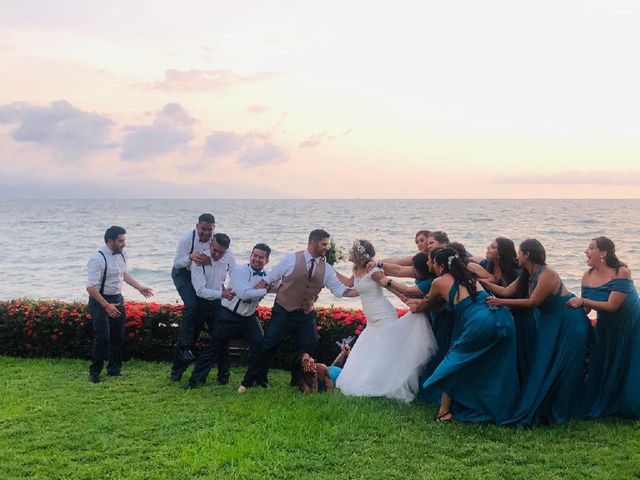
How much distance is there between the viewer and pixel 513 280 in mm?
7543

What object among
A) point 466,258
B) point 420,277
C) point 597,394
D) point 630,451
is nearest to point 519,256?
point 466,258

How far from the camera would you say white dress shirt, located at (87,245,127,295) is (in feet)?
28.3

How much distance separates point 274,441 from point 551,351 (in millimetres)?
3092

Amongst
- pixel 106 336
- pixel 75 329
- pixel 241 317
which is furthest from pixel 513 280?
pixel 75 329

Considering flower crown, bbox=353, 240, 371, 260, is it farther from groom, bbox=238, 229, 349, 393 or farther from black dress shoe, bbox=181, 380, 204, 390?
black dress shoe, bbox=181, 380, 204, 390

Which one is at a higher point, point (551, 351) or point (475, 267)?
point (475, 267)

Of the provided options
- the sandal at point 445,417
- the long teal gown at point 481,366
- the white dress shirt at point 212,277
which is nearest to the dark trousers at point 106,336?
the white dress shirt at point 212,277

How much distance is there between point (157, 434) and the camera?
6527mm

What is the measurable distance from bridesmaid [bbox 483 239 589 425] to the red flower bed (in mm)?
3257

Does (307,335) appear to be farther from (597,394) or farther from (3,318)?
(3,318)

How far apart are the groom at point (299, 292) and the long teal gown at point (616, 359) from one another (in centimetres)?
307

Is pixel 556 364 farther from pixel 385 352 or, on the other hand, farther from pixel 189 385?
pixel 189 385

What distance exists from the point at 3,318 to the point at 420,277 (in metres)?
6.90

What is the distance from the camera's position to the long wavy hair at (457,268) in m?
6.87
